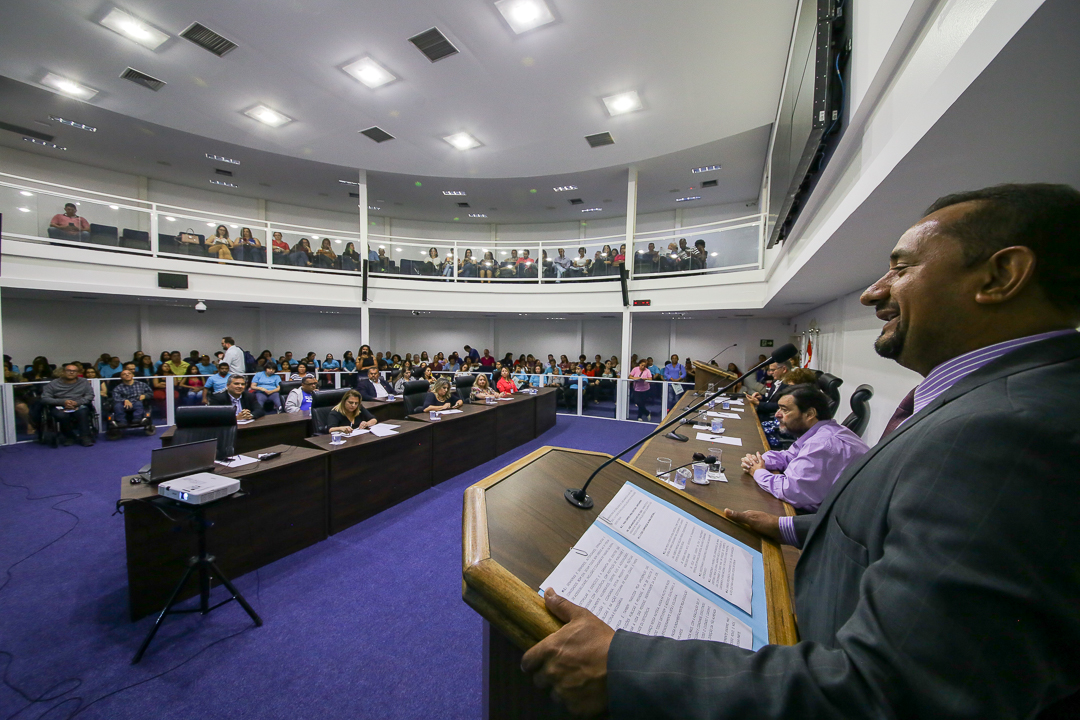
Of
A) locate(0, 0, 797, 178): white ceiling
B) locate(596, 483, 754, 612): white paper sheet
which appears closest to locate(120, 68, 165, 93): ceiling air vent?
locate(0, 0, 797, 178): white ceiling

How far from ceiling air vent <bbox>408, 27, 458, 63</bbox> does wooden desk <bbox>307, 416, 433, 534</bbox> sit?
5015mm

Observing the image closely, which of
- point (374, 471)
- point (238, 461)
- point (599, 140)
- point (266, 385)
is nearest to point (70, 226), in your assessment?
point (266, 385)

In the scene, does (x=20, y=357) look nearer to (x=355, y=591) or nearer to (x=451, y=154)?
(x=451, y=154)

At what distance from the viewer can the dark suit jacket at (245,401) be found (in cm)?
536

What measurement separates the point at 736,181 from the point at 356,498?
35.1ft

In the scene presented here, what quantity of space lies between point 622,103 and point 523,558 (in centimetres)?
730

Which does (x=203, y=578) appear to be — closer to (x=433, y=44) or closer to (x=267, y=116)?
(x=433, y=44)

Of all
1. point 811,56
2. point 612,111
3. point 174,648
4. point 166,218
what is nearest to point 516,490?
point 174,648

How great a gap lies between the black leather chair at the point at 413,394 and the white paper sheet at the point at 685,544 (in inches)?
193

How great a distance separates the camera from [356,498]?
370 centimetres

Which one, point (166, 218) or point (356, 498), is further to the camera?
point (166, 218)

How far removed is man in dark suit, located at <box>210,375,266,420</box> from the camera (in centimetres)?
509

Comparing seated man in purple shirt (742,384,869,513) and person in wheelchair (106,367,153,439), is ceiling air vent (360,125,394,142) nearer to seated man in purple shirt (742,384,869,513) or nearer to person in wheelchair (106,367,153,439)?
person in wheelchair (106,367,153,439)

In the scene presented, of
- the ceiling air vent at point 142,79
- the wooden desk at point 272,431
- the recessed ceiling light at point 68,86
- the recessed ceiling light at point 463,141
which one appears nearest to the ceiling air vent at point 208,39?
the ceiling air vent at point 142,79
